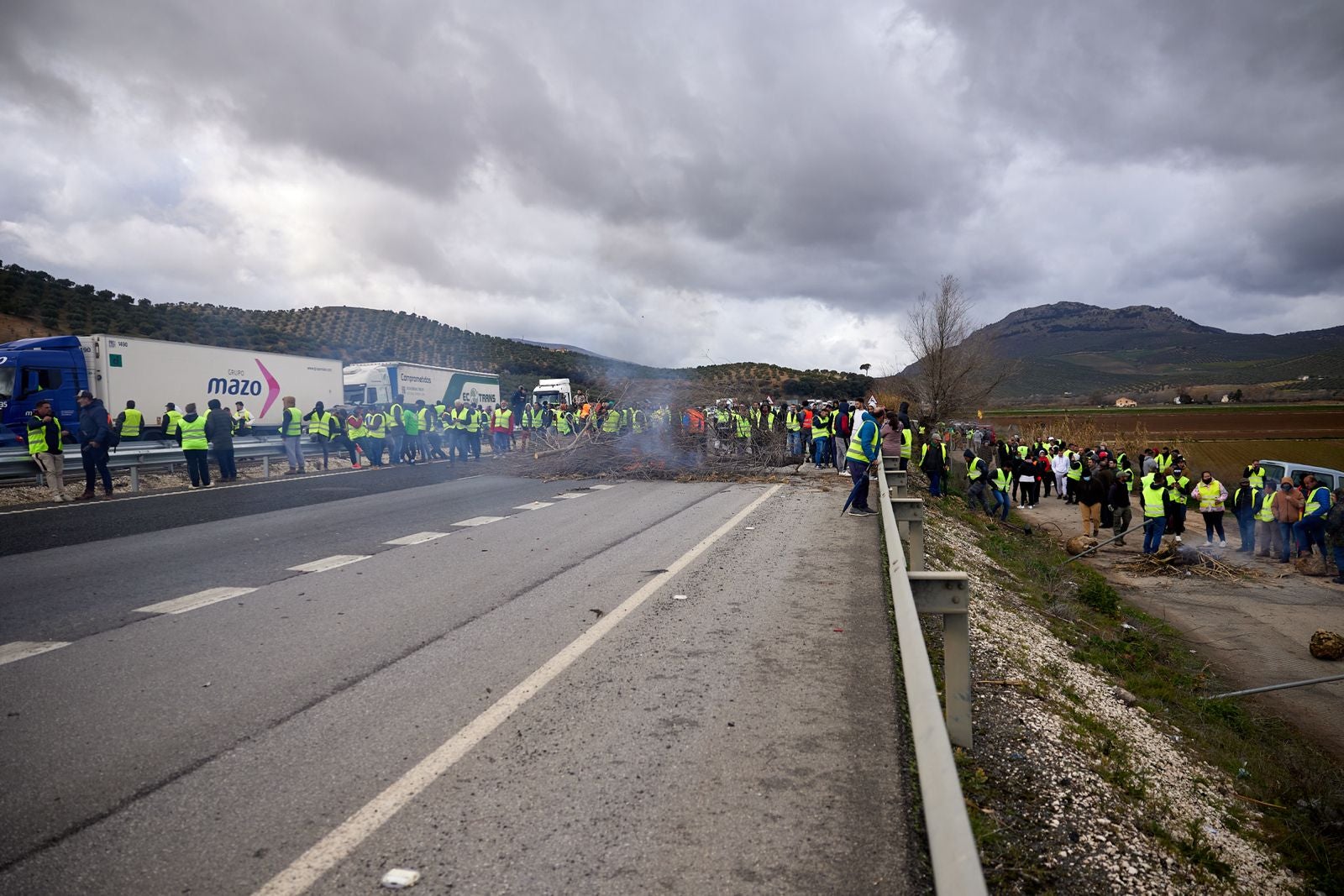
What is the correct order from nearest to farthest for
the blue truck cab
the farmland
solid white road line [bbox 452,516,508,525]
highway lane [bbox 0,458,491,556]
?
highway lane [bbox 0,458,491,556]
solid white road line [bbox 452,516,508,525]
the blue truck cab
the farmland

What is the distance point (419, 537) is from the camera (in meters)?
9.11

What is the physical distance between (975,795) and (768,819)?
1077 mm

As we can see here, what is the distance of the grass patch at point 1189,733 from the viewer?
4352mm

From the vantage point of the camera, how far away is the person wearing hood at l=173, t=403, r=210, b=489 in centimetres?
1446

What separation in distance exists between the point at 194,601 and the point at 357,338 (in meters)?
63.7

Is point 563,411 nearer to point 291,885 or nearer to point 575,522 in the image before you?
point 575,522

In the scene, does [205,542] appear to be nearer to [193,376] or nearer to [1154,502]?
[193,376]

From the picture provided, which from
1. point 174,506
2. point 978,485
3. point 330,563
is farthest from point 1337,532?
point 174,506

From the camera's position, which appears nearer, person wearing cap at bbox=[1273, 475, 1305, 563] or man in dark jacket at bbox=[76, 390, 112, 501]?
man in dark jacket at bbox=[76, 390, 112, 501]

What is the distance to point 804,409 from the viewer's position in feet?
66.5

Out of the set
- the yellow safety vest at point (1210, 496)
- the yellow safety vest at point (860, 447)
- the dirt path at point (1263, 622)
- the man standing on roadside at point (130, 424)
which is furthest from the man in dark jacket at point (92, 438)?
the yellow safety vest at point (1210, 496)

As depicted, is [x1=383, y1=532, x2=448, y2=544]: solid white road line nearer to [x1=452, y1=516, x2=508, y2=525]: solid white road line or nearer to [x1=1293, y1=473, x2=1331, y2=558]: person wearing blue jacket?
[x1=452, y1=516, x2=508, y2=525]: solid white road line

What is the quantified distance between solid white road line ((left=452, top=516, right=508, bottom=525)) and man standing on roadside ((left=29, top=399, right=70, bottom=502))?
796cm

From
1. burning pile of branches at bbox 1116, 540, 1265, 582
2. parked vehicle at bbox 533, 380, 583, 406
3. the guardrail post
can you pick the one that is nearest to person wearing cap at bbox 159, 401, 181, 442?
the guardrail post
